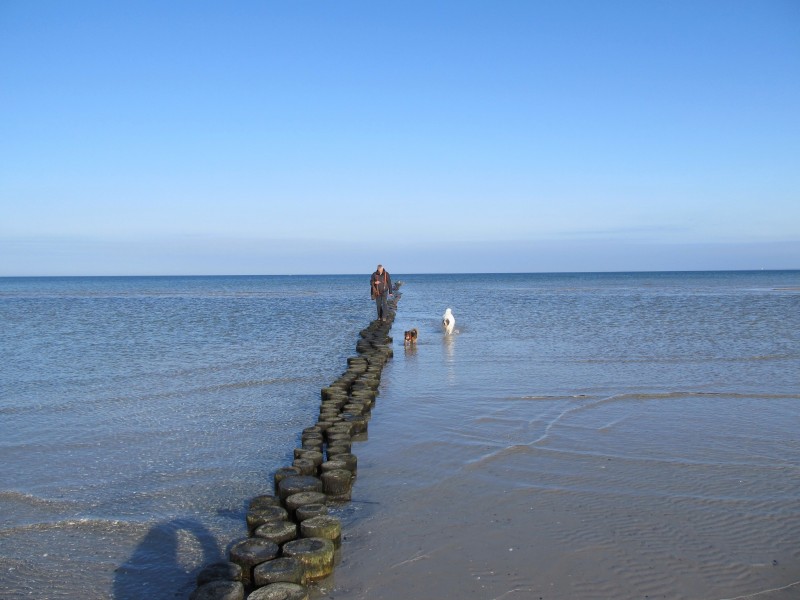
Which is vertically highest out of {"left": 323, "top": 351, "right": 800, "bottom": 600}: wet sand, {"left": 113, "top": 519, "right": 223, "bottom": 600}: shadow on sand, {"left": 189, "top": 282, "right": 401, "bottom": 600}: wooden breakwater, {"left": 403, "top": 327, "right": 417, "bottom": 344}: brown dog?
{"left": 403, "top": 327, "right": 417, "bottom": 344}: brown dog

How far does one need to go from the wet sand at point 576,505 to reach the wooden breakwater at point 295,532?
233 millimetres

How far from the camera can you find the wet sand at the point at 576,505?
186 inches

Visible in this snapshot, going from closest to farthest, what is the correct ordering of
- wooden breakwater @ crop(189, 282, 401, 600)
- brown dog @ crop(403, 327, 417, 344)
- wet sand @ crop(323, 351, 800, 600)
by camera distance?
1. wooden breakwater @ crop(189, 282, 401, 600)
2. wet sand @ crop(323, 351, 800, 600)
3. brown dog @ crop(403, 327, 417, 344)

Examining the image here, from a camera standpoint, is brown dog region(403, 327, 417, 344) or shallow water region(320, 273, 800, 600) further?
brown dog region(403, 327, 417, 344)

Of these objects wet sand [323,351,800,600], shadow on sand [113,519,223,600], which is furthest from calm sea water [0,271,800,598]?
wet sand [323,351,800,600]

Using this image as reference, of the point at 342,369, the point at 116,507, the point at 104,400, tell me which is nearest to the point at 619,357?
the point at 342,369

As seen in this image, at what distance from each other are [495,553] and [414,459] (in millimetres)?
2572

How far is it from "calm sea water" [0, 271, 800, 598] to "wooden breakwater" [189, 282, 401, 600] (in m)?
0.41

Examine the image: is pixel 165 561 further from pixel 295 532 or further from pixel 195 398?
pixel 195 398

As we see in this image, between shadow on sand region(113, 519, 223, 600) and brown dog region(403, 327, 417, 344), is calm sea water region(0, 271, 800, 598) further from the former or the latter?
brown dog region(403, 327, 417, 344)

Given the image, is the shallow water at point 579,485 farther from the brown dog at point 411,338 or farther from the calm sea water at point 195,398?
the brown dog at point 411,338

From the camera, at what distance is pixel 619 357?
1600 centimetres

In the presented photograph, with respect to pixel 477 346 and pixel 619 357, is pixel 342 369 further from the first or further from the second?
pixel 619 357

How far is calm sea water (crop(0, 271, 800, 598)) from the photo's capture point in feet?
18.1
